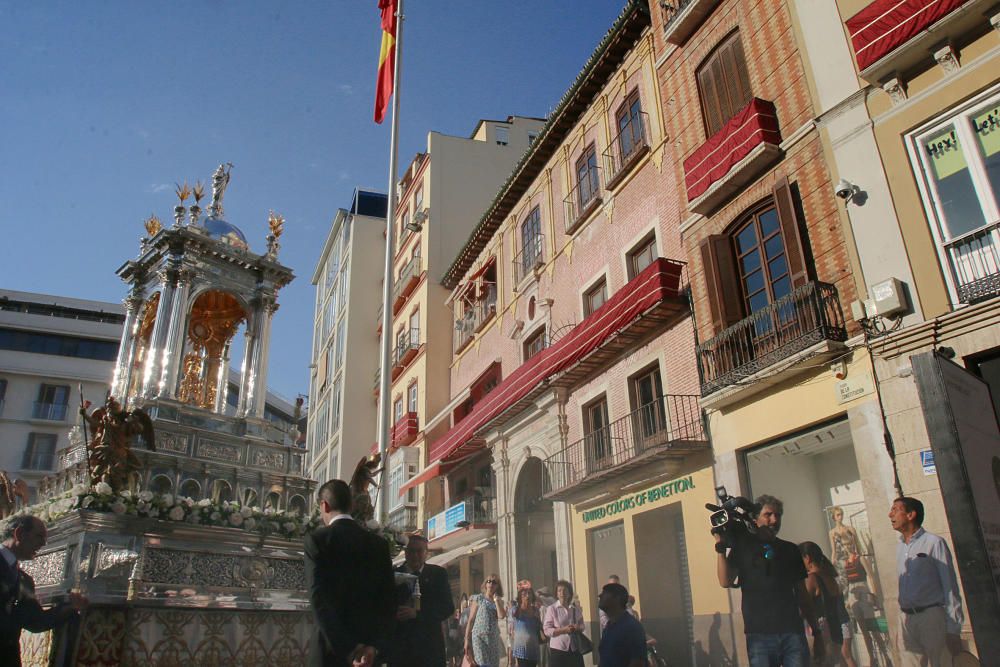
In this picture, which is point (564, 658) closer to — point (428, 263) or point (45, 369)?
point (428, 263)

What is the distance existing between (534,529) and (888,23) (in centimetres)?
1608

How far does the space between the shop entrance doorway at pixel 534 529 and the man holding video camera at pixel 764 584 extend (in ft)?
51.4

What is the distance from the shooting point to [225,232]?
1316cm

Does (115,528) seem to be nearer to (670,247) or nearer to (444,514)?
(670,247)

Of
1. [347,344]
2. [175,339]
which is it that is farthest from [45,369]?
[175,339]

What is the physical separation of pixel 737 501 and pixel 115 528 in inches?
232

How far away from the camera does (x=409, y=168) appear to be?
128ft

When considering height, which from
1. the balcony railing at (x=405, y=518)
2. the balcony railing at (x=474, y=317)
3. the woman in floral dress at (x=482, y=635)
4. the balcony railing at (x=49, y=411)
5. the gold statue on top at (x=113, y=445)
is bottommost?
the woman in floral dress at (x=482, y=635)

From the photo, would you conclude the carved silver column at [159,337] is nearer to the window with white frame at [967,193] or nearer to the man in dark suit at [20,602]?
the man in dark suit at [20,602]

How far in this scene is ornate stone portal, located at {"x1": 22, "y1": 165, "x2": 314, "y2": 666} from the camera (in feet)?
22.7

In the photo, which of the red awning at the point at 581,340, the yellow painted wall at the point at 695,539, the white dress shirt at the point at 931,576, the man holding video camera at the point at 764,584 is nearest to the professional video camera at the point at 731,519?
the man holding video camera at the point at 764,584

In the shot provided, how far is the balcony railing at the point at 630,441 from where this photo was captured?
15047 mm

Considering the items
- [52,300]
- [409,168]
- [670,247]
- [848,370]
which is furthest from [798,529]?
[52,300]

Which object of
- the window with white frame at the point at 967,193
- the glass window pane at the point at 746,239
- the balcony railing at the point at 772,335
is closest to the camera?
the window with white frame at the point at 967,193
